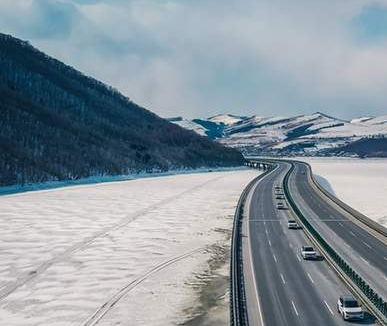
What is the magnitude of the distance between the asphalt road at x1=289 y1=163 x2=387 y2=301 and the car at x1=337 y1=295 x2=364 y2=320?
5534 millimetres

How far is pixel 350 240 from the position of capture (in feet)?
187

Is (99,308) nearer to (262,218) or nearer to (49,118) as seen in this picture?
(262,218)

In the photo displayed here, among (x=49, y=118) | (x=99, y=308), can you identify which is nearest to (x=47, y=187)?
(x=49, y=118)

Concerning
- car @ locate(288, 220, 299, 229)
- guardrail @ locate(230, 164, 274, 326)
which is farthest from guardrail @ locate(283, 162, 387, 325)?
car @ locate(288, 220, 299, 229)

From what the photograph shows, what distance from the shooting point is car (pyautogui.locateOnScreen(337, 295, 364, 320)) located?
103 ft

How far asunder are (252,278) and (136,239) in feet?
75.9

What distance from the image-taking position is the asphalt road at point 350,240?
4288cm

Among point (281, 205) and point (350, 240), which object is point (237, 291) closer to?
point (350, 240)

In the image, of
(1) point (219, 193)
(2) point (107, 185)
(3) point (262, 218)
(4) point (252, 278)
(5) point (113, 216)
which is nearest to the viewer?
(4) point (252, 278)

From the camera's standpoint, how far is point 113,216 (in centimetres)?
7906

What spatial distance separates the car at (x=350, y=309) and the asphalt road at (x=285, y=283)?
503mm

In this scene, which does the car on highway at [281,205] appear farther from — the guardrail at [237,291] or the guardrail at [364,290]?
the guardrail at [364,290]

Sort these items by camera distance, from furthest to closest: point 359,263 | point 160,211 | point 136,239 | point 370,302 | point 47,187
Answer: point 47,187
point 160,211
point 136,239
point 359,263
point 370,302

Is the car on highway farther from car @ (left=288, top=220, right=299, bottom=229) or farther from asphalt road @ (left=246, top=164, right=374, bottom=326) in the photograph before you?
asphalt road @ (left=246, top=164, right=374, bottom=326)
